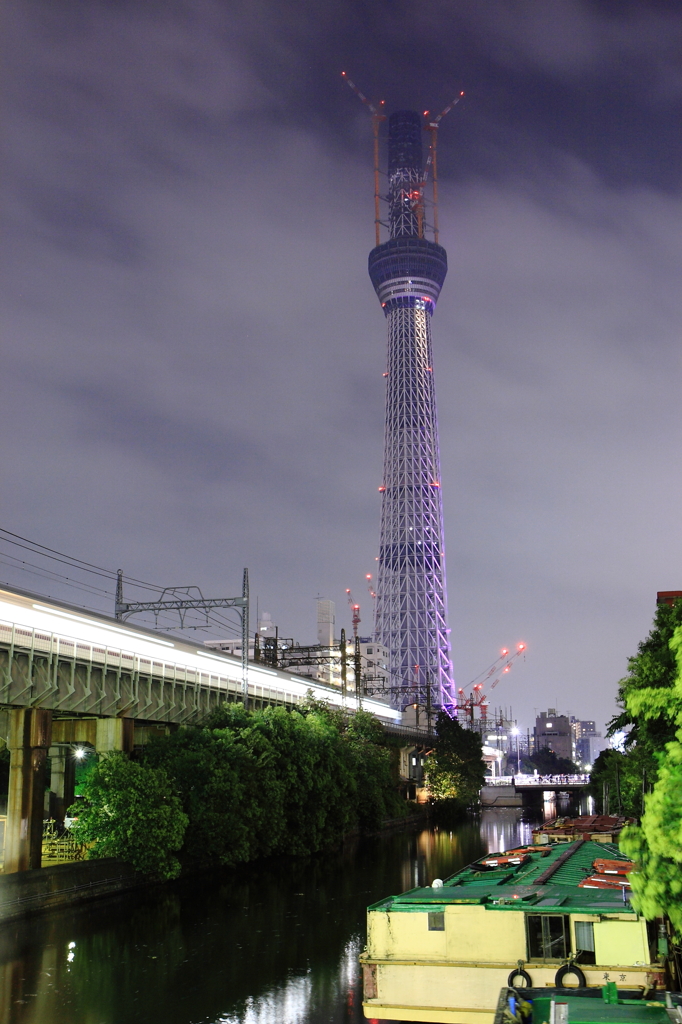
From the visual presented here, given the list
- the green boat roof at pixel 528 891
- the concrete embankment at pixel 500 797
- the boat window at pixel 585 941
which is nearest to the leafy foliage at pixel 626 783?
the green boat roof at pixel 528 891

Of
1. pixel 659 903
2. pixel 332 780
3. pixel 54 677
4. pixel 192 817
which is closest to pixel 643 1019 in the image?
pixel 659 903

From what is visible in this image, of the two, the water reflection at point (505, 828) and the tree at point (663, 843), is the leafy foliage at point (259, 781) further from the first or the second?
the tree at point (663, 843)

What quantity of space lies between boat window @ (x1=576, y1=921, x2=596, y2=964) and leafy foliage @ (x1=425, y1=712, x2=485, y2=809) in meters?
105

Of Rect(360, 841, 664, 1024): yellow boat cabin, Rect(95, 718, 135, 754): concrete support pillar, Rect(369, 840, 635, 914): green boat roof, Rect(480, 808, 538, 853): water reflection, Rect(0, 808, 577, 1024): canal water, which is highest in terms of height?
Rect(95, 718, 135, 754): concrete support pillar

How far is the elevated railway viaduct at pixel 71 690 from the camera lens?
46.1 meters

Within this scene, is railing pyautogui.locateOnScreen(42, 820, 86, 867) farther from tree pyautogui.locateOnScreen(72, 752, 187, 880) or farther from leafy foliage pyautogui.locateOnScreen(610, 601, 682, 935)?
leafy foliage pyautogui.locateOnScreen(610, 601, 682, 935)

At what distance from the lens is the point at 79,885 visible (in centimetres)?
4472

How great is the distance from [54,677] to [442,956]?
1190 inches

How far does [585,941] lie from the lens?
902 inches

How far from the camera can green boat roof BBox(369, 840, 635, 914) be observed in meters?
23.9

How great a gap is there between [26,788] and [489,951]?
30.4 meters

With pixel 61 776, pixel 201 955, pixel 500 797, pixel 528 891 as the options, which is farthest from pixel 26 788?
pixel 500 797

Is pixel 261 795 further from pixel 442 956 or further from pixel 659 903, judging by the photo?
pixel 659 903

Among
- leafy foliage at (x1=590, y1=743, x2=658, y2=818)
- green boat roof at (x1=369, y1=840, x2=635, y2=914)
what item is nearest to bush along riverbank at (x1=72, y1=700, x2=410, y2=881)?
leafy foliage at (x1=590, y1=743, x2=658, y2=818)
